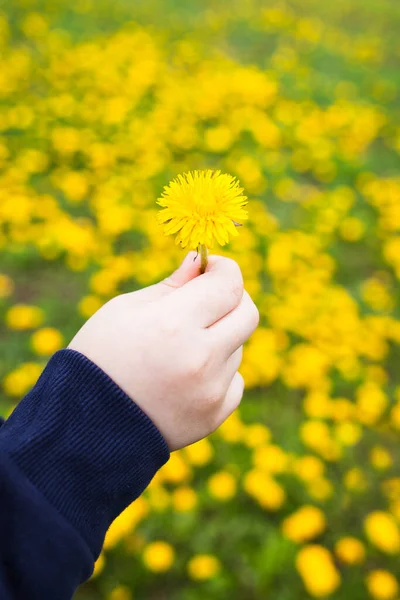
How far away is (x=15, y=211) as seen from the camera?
86.6 inches

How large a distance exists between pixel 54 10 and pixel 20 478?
442 centimetres

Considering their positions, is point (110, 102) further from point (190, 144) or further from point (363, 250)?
point (363, 250)

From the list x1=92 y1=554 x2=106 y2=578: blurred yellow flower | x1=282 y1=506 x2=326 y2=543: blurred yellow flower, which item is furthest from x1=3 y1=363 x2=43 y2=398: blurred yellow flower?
x1=282 y1=506 x2=326 y2=543: blurred yellow flower

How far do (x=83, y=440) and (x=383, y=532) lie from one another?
0.99m

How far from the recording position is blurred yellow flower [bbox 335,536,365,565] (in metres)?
1.40

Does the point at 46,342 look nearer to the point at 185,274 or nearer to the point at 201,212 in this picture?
the point at 185,274

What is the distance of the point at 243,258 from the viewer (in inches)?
86.1

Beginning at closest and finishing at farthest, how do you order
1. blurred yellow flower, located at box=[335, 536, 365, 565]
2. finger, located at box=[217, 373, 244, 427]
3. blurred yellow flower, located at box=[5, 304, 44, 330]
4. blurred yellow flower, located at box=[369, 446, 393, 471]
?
finger, located at box=[217, 373, 244, 427], blurred yellow flower, located at box=[335, 536, 365, 565], blurred yellow flower, located at box=[369, 446, 393, 471], blurred yellow flower, located at box=[5, 304, 44, 330]

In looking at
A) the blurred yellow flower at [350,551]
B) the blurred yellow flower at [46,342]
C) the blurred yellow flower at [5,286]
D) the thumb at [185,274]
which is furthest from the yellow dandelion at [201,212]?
the blurred yellow flower at [5,286]

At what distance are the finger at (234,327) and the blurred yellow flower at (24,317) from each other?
1184mm

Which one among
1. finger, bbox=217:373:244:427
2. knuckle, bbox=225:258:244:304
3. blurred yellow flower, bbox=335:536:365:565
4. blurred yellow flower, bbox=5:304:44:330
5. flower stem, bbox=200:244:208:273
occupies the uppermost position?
flower stem, bbox=200:244:208:273

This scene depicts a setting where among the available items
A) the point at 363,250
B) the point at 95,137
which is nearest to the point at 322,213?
the point at 363,250

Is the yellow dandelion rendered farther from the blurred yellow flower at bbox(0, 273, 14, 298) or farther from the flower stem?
the blurred yellow flower at bbox(0, 273, 14, 298)

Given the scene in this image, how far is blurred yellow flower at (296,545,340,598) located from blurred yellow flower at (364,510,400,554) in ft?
0.44
